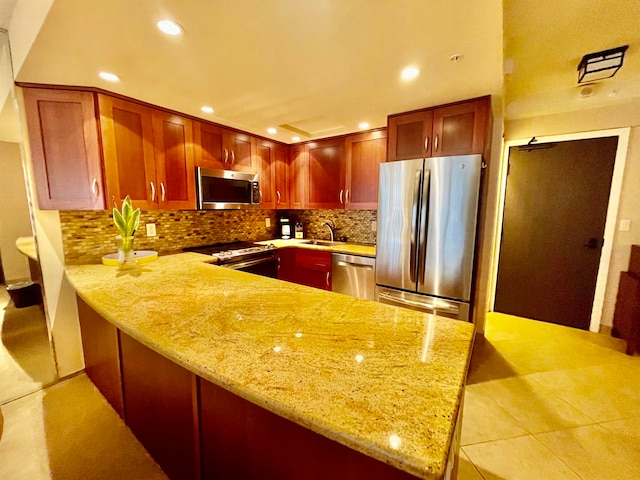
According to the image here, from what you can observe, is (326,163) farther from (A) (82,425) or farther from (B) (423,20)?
(A) (82,425)

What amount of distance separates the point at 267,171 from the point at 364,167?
1.22 metres

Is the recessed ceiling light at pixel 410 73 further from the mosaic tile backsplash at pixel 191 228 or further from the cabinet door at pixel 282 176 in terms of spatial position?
the cabinet door at pixel 282 176

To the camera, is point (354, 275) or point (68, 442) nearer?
point (68, 442)

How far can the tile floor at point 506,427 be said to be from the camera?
55.1 inches

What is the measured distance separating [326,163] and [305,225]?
109 centimetres

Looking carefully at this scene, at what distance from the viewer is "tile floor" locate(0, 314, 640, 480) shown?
4.59 ft

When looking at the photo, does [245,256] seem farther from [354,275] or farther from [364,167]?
[364,167]

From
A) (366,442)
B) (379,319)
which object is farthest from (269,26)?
(366,442)

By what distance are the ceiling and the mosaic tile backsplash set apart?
Result: 41.0 inches

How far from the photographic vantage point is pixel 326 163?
3283mm

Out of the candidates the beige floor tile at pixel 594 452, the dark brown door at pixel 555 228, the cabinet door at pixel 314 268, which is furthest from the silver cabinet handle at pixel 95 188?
Result: the dark brown door at pixel 555 228

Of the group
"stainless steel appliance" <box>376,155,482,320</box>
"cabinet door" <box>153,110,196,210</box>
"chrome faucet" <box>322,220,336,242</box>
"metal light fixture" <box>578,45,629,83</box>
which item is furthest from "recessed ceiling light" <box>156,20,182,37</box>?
"metal light fixture" <box>578,45,629,83</box>

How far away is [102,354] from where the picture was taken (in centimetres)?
175

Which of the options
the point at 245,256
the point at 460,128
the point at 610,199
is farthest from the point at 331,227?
the point at 610,199
